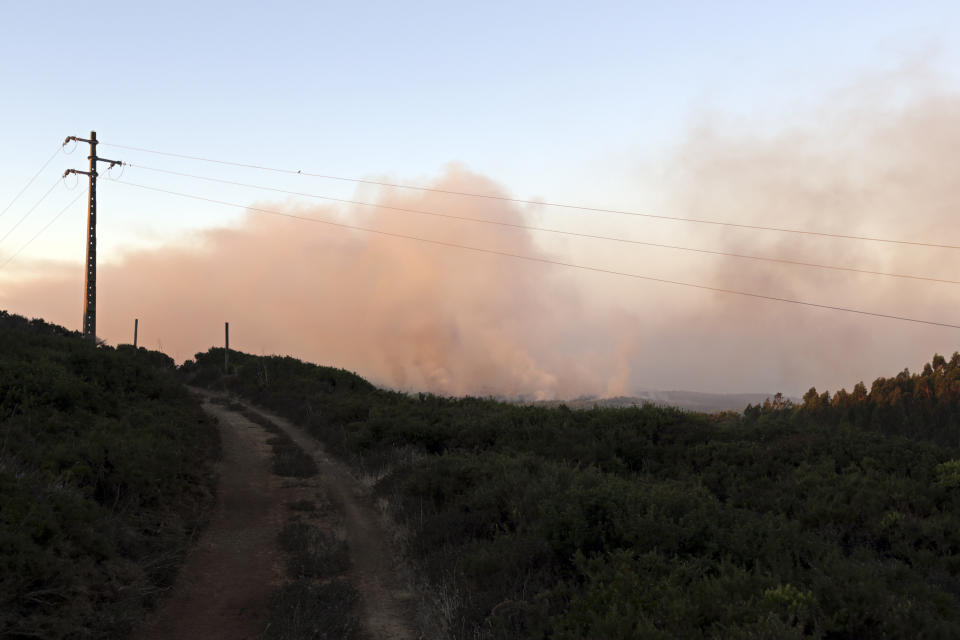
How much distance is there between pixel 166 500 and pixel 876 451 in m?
20.1

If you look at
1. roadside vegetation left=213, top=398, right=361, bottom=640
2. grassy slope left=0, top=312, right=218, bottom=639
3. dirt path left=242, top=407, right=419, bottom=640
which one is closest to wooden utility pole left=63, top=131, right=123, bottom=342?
grassy slope left=0, top=312, right=218, bottom=639

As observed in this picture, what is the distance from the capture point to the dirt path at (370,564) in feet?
30.4

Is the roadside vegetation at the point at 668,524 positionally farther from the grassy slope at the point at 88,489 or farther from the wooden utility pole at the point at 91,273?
the wooden utility pole at the point at 91,273

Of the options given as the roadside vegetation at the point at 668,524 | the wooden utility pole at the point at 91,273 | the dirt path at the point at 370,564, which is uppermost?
the wooden utility pole at the point at 91,273

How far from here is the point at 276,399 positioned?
115ft

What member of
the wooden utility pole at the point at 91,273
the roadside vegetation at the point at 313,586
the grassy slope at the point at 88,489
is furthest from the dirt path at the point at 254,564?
the wooden utility pole at the point at 91,273

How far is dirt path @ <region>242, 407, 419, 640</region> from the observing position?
9258 mm

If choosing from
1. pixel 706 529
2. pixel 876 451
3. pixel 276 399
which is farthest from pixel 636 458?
pixel 276 399

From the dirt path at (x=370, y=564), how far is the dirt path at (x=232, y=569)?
1627 millimetres

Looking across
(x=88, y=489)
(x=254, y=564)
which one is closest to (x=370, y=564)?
(x=254, y=564)

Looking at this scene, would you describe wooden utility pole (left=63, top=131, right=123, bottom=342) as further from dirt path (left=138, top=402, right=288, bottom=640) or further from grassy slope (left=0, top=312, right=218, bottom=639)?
dirt path (left=138, top=402, right=288, bottom=640)

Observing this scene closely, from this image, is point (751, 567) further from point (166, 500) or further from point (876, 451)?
point (166, 500)

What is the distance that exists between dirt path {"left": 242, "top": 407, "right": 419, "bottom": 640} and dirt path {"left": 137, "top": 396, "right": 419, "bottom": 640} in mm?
18

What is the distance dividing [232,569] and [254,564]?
45 cm
